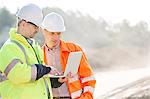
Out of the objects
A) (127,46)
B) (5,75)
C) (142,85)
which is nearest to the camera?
(5,75)

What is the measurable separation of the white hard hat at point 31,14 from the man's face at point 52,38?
2.55 feet

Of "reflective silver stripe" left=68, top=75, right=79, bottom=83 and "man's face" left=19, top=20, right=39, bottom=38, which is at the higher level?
"man's face" left=19, top=20, right=39, bottom=38

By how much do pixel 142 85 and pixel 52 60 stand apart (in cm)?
461

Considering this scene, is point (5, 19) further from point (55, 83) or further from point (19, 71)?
point (19, 71)

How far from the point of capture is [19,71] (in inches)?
195

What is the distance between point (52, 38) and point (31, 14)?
2.95 ft

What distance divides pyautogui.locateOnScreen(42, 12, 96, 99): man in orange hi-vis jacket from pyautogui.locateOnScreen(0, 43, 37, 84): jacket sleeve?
1049mm

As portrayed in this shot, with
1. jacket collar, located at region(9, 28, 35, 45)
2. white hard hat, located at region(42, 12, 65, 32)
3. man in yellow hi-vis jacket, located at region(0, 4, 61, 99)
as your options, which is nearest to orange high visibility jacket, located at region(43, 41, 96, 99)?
white hard hat, located at region(42, 12, 65, 32)

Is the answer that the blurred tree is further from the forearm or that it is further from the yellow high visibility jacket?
the yellow high visibility jacket

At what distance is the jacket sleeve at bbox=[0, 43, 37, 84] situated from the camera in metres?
4.96

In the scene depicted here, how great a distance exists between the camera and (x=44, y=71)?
5160 mm

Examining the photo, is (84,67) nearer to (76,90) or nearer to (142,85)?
(76,90)

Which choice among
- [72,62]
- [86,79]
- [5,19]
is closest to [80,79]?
[86,79]

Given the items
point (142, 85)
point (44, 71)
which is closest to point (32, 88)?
point (44, 71)
